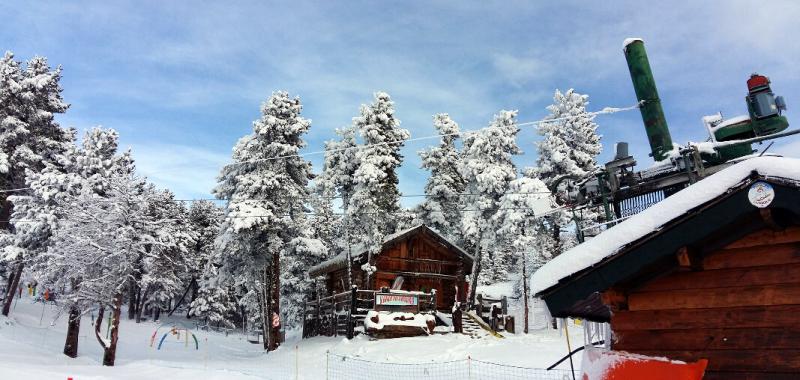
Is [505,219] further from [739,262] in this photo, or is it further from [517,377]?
[739,262]

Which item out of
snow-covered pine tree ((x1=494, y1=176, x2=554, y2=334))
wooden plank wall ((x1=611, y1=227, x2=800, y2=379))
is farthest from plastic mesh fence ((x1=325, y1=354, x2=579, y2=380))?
snow-covered pine tree ((x1=494, y1=176, x2=554, y2=334))

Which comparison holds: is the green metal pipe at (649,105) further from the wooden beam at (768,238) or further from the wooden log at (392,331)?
the wooden log at (392,331)

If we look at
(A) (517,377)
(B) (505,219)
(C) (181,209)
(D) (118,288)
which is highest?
(C) (181,209)

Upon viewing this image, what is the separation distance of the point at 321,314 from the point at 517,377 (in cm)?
1833

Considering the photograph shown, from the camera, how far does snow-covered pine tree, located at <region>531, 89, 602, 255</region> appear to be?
1320 inches

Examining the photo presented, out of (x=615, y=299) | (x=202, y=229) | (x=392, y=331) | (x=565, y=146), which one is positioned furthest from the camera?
(x=202, y=229)

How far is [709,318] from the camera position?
515cm

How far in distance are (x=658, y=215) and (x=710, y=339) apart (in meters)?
1.33

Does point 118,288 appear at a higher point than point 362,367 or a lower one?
Result: higher

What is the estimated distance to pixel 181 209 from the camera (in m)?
55.0

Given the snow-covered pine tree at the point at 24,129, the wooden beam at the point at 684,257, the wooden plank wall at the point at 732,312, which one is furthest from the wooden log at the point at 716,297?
the snow-covered pine tree at the point at 24,129

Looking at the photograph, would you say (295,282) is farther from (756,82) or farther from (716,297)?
(716,297)

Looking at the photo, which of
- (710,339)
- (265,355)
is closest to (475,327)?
(265,355)

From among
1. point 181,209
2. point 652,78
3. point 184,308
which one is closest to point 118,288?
point 652,78
